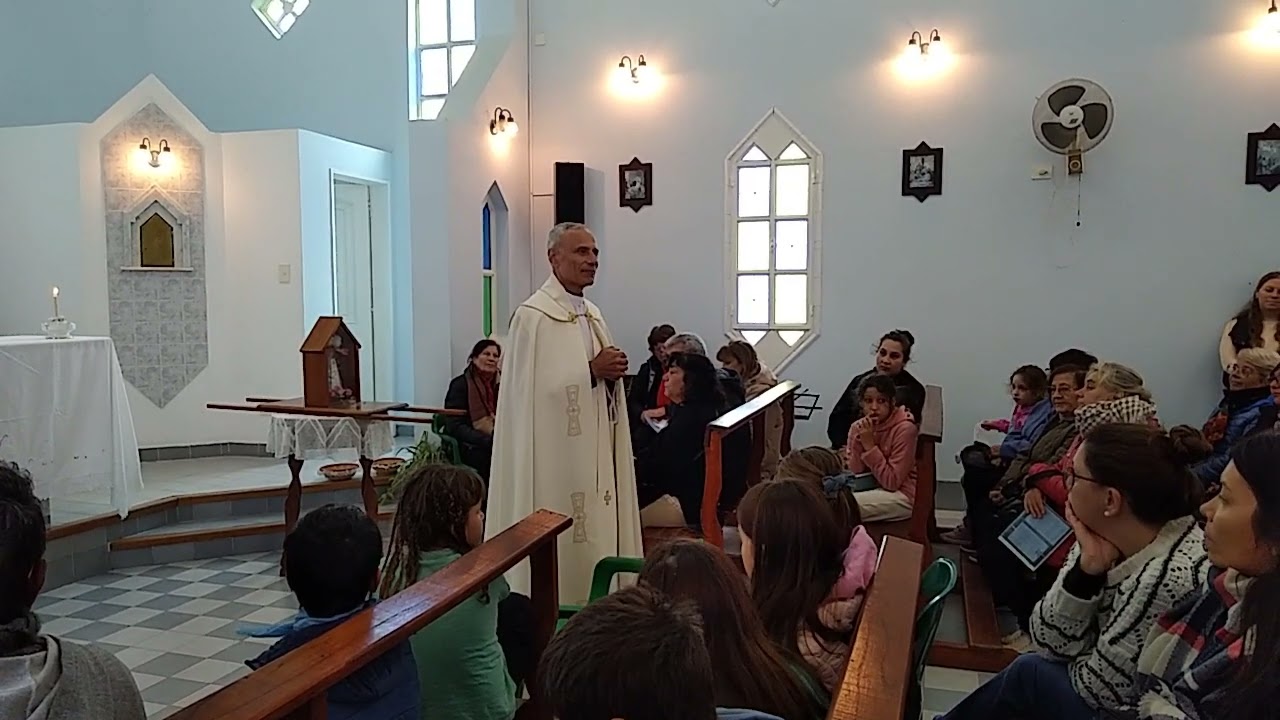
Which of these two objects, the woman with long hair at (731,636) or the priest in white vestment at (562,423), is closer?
the woman with long hair at (731,636)

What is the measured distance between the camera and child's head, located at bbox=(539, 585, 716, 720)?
1019 millimetres

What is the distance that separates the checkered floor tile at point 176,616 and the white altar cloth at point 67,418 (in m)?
0.48

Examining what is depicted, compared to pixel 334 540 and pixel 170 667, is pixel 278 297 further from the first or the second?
pixel 334 540

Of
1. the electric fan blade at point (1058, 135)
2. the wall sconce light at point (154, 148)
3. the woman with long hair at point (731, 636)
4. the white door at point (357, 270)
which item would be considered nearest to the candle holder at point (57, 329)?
the wall sconce light at point (154, 148)

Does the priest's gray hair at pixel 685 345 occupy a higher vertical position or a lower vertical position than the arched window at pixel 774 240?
lower

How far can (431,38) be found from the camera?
7410 mm

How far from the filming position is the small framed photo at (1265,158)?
5.61 meters

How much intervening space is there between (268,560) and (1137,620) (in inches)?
167

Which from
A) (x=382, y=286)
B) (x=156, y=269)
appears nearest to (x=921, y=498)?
(x=382, y=286)

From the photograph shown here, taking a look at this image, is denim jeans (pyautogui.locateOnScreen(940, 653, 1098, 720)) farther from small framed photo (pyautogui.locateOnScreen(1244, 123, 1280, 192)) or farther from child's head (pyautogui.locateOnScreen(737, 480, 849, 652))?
small framed photo (pyautogui.locateOnScreen(1244, 123, 1280, 192))

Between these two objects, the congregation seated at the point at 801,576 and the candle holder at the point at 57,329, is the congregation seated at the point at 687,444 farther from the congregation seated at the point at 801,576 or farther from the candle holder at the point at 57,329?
the candle holder at the point at 57,329

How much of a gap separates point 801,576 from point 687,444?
2.03 metres

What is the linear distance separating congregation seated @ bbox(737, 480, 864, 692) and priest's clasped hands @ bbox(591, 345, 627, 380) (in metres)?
1.33

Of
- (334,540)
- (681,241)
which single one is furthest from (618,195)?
(334,540)
